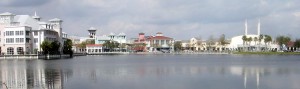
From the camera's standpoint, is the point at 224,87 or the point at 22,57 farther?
the point at 22,57

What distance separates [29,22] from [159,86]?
277 feet

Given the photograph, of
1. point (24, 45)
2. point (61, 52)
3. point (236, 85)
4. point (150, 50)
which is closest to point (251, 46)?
point (150, 50)

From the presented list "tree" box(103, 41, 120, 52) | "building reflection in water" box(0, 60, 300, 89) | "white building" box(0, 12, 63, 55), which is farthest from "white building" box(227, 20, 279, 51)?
"building reflection in water" box(0, 60, 300, 89)

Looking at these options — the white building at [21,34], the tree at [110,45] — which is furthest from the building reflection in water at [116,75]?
the tree at [110,45]

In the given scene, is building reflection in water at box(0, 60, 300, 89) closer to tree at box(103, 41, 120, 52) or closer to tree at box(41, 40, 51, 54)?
tree at box(41, 40, 51, 54)

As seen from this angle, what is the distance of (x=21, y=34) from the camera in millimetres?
96312

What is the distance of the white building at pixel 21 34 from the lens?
96.5 metres

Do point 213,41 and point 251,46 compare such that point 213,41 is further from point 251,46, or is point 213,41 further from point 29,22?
point 29,22

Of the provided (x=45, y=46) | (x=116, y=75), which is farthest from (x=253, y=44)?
(x=116, y=75)

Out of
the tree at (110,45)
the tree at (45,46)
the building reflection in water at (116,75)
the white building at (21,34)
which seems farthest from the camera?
the tree at (110,45)

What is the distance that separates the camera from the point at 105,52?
158625mm

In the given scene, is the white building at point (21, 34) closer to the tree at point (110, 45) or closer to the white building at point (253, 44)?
the tree at point (110, 45)

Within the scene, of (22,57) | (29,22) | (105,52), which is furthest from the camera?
(105,52)

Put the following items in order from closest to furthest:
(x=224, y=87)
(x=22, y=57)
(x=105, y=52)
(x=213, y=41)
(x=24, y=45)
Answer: (x=224, y=87) → (x=22, y=57) → (x=24, y=45) → (x=105, y=52) → (x=213, y=41)
